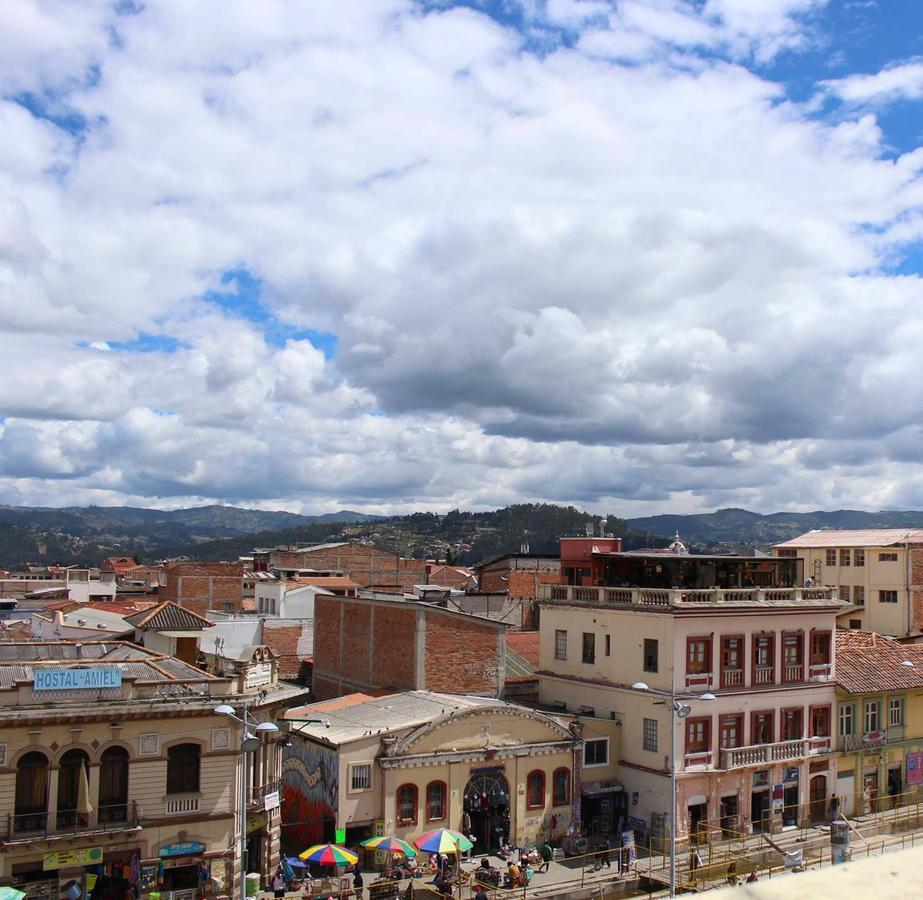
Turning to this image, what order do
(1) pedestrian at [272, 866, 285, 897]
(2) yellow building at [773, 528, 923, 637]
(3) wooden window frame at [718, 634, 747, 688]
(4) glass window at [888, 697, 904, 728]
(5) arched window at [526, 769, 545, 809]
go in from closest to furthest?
(1) pedestrian at [272, 866, 285, 897]
(5) arched window at [526, 769, 545, 809]
(3) wooden window frame at [718, 634, 747, 688]
(4) glass window at [888, 697, 904, 728]
(2) yellow building at [773, 528, 923, 637]

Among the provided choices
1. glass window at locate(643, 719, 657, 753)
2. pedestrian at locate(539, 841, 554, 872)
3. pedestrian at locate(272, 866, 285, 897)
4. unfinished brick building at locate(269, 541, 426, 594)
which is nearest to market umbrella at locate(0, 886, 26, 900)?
pedestrian at locate(272, 866, 285, 897)

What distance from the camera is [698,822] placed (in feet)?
149

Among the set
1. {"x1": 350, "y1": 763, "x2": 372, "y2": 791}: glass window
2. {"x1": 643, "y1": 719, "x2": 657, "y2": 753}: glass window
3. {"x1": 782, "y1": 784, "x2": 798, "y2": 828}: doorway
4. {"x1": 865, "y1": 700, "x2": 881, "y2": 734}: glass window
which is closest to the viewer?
{"x1": 350, "y1": 763, "x2": 372, "y2": 791}: glass window

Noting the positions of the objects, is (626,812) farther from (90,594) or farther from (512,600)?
(90,594)

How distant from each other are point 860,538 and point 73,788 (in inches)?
2542

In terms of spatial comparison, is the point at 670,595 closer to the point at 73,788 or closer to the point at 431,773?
the point at 431,773

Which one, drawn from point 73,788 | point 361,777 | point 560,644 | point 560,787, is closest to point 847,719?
point 560,644

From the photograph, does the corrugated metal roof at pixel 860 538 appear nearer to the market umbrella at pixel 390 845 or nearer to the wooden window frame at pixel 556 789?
the wooden window frame at pixel 556 789

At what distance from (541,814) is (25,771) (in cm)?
2319

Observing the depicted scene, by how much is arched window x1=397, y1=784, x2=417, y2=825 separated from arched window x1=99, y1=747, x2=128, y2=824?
40.8 feet

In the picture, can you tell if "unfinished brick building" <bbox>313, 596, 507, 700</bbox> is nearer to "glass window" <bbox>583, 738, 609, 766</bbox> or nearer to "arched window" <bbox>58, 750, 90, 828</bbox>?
"glass window" <bbox>583, 738, 609, 766</bbox>

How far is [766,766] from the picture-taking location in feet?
158

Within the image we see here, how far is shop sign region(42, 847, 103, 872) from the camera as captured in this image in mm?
32906

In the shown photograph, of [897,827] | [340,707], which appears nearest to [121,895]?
[340,707]
